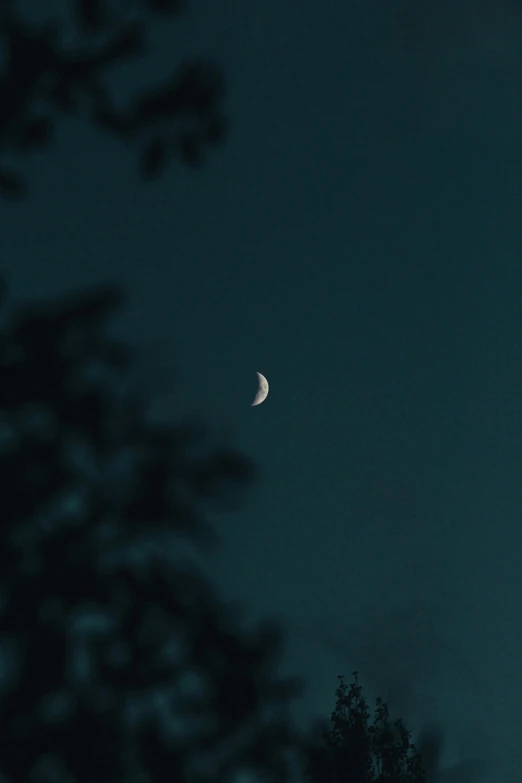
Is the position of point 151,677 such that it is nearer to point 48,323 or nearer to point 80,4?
point 48,323

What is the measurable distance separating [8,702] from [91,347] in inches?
54.7

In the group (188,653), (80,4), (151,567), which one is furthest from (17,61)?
(188,653)

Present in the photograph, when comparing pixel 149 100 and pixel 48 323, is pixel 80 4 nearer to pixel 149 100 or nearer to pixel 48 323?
pixel 149 100

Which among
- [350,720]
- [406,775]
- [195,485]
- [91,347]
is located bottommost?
[195,485]

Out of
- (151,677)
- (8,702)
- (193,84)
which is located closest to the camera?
(8,702)

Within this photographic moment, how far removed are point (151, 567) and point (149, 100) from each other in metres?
2.02

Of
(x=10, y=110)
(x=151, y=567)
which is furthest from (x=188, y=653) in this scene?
(x=10, y=110)

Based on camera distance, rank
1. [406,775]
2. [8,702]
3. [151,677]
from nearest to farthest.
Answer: [8,702]
[151,677]
[406,775]

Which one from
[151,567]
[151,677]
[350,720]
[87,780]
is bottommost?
[87,780]

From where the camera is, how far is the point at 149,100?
3.57m

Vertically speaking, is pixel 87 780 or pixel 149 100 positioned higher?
pixel 149 100

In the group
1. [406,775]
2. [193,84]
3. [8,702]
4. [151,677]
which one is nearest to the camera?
[8,702]

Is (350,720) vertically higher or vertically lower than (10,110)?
higher

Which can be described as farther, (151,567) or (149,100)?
(149,100)
